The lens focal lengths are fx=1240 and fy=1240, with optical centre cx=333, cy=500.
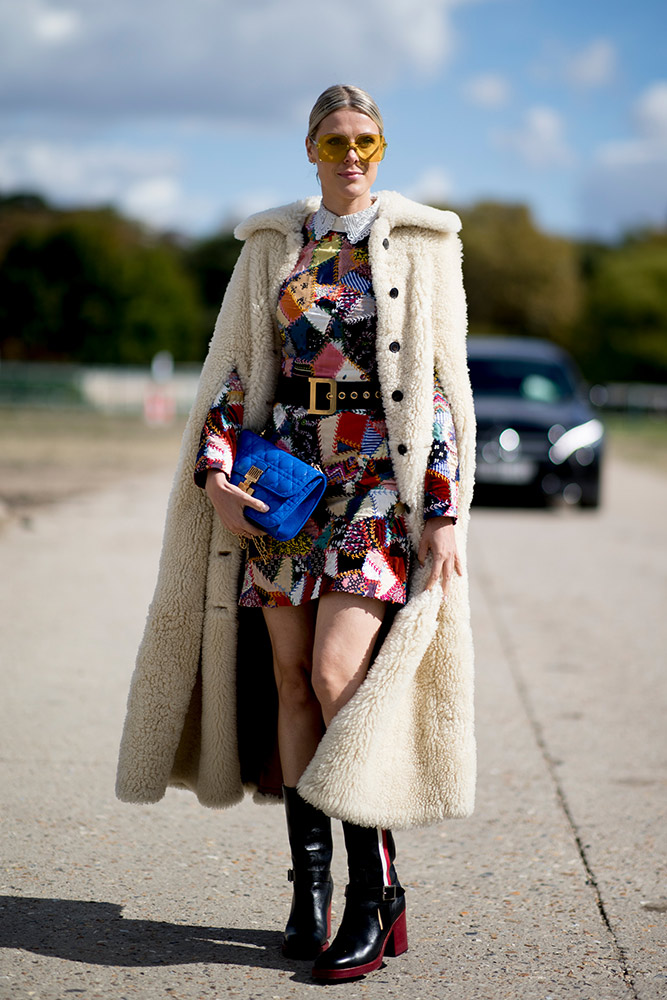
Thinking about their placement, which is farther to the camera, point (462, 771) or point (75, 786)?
point (75, 786)

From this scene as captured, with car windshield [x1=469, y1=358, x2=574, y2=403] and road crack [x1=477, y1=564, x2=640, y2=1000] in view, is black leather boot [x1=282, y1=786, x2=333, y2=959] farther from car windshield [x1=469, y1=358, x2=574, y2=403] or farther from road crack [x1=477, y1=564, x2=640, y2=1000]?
car windshield [x1=469, y1=358, x2=574, y2=403]

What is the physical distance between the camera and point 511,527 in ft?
40.0

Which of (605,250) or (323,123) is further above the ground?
(605,250)

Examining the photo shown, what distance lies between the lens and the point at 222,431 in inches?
117

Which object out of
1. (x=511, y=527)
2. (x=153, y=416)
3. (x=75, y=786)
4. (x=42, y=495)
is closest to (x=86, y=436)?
(x=153, y=416)

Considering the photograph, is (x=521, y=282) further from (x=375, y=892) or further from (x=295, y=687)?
(x=375, y=892)

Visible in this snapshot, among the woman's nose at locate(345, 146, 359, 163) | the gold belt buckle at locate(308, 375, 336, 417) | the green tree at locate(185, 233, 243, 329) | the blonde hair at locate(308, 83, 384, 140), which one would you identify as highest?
the green tree at locate(185, 233, 243, 329)

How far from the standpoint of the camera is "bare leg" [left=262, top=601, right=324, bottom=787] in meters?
2.92

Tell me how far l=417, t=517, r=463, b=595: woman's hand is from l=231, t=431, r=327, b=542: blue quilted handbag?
10.5 inches

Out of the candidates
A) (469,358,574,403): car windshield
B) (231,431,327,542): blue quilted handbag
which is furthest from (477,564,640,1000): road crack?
(469,358,574,403): car windshield

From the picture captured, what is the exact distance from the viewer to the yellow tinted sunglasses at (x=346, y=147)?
295 centimetres

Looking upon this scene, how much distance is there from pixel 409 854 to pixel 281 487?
1.51m

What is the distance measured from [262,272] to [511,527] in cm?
937

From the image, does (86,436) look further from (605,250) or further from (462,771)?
(605,250)
